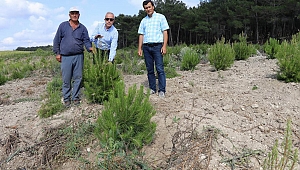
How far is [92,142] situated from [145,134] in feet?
2.72

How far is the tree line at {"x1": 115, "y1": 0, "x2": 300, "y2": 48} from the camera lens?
2698cm

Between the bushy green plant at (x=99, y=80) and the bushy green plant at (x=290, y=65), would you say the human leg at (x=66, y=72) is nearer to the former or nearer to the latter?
the bushy green plant at (x=99, y=80)

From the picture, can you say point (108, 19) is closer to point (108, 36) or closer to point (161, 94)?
point (108, 36)

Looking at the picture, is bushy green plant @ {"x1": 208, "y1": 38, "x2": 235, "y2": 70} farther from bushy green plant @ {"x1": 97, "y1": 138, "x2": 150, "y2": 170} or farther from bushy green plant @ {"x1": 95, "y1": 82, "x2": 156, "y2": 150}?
bushy green plant @ {"x1": 97, "y1": 138, "x2": 150, "y2": 170}

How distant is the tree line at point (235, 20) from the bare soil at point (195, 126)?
19.1m

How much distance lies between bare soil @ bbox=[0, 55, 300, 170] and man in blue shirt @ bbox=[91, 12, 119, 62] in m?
1.10

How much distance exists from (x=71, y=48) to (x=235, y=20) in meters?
28.2

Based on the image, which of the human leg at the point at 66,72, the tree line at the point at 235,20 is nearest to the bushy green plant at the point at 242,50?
the human leg at the point at 66,72

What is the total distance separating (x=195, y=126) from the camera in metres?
3.62

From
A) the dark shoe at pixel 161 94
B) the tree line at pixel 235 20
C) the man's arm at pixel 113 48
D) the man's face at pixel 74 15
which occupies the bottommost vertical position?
the dark shoe at pixel 161 94

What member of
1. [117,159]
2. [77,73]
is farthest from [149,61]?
[117,159]

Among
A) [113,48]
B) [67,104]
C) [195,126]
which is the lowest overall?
[195,126]

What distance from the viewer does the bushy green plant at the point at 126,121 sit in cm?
305

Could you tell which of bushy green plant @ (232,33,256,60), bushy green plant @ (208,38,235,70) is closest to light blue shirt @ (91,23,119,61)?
bushy green plant @ (208,38,235,70)
